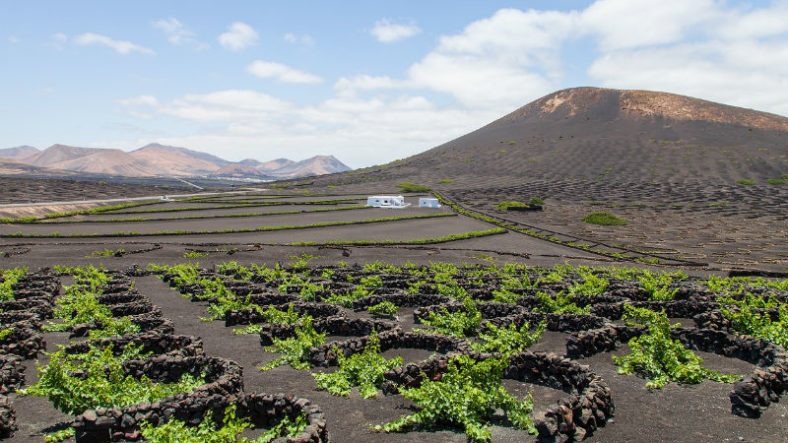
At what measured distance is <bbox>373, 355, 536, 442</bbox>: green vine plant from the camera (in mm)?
12969

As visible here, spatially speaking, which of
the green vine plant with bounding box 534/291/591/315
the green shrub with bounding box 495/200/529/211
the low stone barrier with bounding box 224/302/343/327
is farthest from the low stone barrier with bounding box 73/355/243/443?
the green shrub with bounding box 495/200/529/211

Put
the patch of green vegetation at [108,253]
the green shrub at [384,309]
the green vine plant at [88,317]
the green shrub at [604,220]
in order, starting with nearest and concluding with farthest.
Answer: the green vine plant at [88,317] < the green shrub at [384,309] < the patch of green vegetation at [108,253] < the green shrub at [604,220]

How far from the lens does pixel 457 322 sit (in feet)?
78.7

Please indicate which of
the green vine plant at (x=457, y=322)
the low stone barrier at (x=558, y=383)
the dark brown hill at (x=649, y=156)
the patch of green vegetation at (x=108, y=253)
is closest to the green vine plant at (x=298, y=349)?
the low stone barrier at (x=558, y=383)

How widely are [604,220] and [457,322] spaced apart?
76649 mm

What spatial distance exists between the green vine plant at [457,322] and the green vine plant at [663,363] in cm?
693

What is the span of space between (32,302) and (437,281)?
87.6 feet

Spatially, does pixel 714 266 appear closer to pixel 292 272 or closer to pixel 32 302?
pixel 292 272

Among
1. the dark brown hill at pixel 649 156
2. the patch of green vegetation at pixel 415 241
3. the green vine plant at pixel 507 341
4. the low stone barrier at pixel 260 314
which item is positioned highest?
the dark brown hill at pixel 649 156

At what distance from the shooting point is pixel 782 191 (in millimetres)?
118750

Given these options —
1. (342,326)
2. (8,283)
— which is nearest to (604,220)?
(342,326)

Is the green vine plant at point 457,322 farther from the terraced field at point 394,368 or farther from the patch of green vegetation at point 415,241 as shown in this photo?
the patch of green vegetation at point 415,241

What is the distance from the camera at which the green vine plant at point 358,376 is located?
16.1m

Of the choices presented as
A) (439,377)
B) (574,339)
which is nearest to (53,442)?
(439,377)
